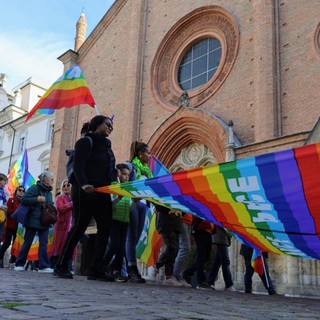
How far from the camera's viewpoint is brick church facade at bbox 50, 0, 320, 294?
42.7ft

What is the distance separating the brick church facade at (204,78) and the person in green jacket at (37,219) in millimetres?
3976

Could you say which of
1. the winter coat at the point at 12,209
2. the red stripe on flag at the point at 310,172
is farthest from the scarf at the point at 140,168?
the winter coat at the point at 12,209

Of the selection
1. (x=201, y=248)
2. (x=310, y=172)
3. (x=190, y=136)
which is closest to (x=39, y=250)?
(x=201, y=248)

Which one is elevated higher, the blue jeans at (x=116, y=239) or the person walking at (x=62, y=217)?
the person walking at (x=62, y=217)

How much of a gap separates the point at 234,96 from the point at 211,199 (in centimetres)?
1027

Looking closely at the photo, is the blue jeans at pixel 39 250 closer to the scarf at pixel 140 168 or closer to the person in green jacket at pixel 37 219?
the person in green jacket at pixel 37 219

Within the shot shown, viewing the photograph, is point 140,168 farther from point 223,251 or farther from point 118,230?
point 223,251

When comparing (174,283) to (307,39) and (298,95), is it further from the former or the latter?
(307,39)

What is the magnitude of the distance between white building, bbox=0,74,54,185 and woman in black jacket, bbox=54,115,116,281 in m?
20.6

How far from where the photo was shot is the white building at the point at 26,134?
26344 millimetres

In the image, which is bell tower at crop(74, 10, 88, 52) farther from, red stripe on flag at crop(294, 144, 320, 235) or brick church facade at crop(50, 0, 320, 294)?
red stripe on flag at crop(294, 144, 320, 235)

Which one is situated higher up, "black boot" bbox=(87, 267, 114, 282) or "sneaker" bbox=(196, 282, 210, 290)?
"black boot" bbox=(87, 267, 114, 282)

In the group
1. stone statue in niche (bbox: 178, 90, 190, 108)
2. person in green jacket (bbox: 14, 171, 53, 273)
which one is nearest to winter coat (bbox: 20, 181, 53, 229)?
person in green jacket (bbox: 14, 171, 53, 273)

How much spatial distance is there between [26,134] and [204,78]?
53.8 feet
